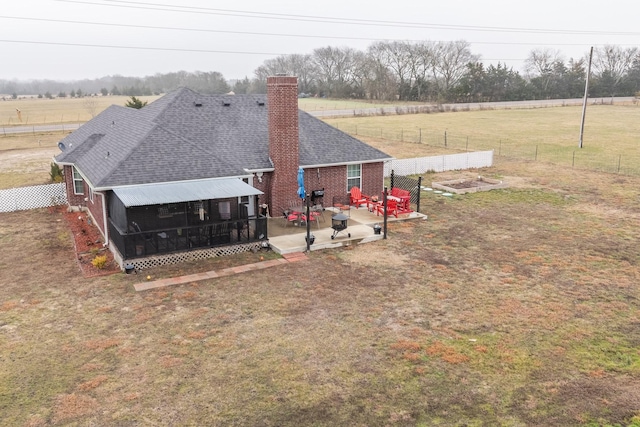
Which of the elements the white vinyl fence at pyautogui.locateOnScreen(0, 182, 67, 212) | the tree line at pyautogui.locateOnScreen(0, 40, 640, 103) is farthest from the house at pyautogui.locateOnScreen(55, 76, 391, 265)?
the tree line at pyautogui.locateOnScreen(0, 40, 640, 103)

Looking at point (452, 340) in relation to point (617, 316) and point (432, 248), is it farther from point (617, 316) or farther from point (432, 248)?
point (432, 248)

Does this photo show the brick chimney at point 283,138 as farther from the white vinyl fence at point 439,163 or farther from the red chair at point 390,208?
the white vinyl fence at point 439,163

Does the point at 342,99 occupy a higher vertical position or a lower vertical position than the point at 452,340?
higher

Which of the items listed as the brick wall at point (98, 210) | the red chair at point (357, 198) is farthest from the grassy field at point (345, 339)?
the red chair at point (357, 198)

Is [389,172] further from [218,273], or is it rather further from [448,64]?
[448,64]

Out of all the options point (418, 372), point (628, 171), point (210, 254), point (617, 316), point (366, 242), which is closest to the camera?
point (418, 372)

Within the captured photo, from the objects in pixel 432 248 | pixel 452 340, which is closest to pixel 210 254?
pixel 432 248

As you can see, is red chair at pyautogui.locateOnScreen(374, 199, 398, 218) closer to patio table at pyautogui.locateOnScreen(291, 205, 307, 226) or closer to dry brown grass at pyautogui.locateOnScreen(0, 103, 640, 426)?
dry brown grass at pyautogui.locateOnScreen(0, 103, 640, 426)
